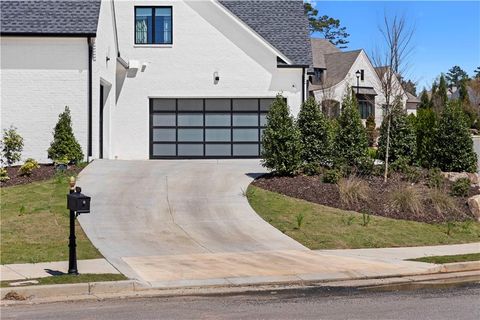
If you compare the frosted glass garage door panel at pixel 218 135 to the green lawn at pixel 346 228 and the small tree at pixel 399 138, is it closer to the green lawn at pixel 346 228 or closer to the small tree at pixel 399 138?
the small tree at pixel 399 138

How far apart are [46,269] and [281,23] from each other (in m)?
19.0

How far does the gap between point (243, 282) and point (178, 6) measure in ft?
57.4

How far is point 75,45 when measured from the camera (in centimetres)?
2147

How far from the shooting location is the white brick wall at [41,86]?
21.4 m

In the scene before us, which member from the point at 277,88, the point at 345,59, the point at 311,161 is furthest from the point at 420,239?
the point at 345,59

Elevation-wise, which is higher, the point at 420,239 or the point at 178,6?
the point at 178,6

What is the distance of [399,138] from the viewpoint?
821 inches

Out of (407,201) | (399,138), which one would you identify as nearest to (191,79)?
(399,138)

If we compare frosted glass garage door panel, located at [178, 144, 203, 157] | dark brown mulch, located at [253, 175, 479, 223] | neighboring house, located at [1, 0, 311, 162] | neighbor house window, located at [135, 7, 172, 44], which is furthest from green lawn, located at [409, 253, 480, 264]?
neighbor house window, located at [135, 7, 172, 44]

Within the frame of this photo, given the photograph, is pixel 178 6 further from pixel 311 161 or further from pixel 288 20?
pixel 311 161

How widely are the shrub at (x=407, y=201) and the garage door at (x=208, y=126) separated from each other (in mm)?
9972

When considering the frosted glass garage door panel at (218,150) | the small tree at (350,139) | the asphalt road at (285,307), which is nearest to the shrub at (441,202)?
the small tree at (350,139)

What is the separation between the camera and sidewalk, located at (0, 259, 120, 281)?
10.3 meters

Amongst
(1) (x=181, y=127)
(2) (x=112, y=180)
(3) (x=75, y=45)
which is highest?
(3) (x=75, y=45)
